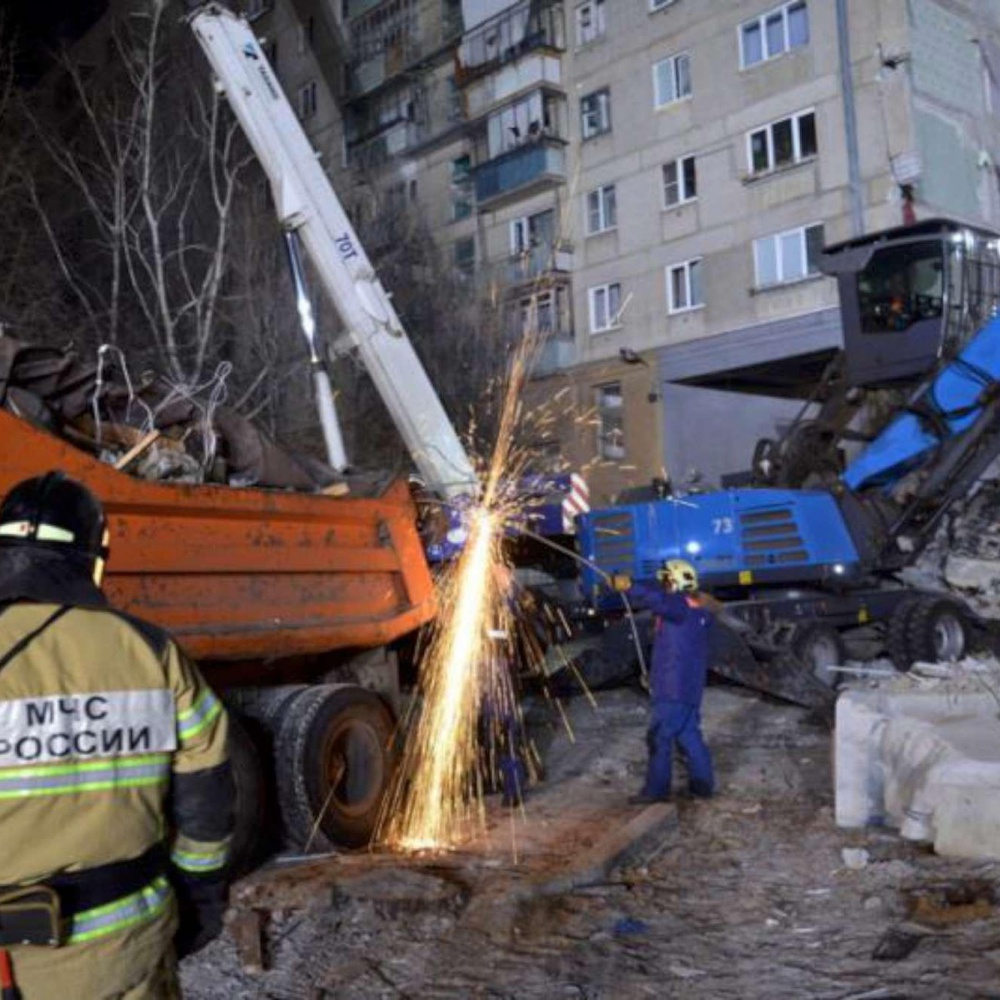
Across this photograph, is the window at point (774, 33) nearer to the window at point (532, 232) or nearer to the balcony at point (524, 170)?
the balcony at point (524, 170)

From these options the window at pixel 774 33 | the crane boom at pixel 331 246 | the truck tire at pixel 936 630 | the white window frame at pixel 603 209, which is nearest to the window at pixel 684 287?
the white window frame at pixel 603 209

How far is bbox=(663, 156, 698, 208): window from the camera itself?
26.4 metres

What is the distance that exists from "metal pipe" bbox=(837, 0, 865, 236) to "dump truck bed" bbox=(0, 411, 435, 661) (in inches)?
696

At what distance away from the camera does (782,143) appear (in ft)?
80.7

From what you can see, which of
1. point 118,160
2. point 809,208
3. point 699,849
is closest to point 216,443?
point 699,849

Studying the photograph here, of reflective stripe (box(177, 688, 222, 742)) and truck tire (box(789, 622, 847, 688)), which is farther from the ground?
reflective stripe (box(177, 688, 222, 742))

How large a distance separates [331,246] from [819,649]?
583 centimetres

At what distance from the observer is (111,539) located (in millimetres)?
5570

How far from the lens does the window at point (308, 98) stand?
115ft

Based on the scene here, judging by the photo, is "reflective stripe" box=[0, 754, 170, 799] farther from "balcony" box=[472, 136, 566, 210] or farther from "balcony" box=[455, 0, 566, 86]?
"balcony" box=[455, 0, 566, 86]

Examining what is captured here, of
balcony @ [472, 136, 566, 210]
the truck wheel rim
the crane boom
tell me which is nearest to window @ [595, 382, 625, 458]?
balcony @ [472, 136, 566, 210]

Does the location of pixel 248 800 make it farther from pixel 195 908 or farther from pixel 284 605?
pixel 195 908

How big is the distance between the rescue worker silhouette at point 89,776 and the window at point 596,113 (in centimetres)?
2730

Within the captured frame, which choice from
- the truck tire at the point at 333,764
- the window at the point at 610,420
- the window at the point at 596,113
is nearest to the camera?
the truck tire at the point at 333,764
